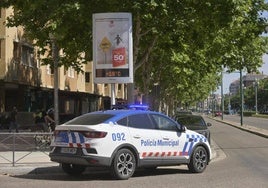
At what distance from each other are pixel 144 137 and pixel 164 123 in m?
1.05

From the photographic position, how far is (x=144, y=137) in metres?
13.6

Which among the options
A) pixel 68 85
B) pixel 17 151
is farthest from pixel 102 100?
pixel 17 151

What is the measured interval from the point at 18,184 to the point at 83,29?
9.47 meters

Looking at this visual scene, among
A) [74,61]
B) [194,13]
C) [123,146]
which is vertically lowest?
[123,146]

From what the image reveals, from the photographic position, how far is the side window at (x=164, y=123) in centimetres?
1425

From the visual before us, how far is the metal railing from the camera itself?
617 inches

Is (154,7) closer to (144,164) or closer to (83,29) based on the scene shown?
(83,29)

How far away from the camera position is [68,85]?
4591cm

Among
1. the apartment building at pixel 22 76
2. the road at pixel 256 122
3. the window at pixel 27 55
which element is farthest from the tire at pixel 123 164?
the road at pixel 256 122

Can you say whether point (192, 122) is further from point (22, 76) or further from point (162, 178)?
point (22, 76)

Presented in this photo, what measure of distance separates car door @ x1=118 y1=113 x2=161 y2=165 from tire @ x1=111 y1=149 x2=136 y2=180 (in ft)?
1.05

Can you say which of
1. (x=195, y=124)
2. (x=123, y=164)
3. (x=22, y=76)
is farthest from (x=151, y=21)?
(x=22, y=76)

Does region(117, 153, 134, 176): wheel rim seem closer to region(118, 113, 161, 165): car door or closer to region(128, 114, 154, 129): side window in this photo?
region(118, 113, 161, 165): car door

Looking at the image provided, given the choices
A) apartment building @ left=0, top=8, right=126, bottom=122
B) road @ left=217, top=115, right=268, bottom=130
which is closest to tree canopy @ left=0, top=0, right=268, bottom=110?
apartment building @ left=0, top=8, right=126, bottom=122
